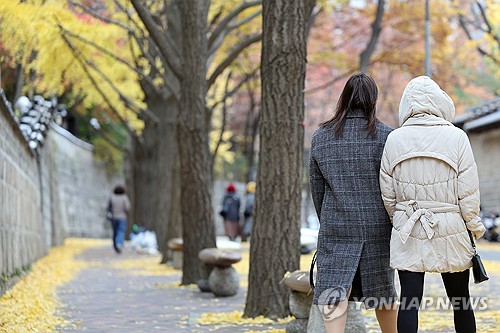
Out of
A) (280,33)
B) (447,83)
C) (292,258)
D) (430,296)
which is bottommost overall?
(430,296)

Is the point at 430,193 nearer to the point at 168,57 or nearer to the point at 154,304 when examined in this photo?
the point at 154,304

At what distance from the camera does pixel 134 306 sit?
9.35 m

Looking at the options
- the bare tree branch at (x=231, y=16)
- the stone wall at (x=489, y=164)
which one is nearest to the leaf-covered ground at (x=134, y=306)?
the bare tree branch at (x=231, y=16)

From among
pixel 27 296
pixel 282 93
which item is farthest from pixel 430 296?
pixel 27 296

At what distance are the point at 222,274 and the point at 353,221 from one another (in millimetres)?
Result: 5553

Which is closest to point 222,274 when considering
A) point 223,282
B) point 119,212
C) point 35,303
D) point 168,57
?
point 223,282

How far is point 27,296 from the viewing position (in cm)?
941

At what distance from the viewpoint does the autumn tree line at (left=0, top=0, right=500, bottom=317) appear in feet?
25.4

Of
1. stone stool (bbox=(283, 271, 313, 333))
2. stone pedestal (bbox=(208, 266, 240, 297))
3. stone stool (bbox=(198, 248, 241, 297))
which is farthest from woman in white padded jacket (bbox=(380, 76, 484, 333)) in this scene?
stone pedestal (bbox=(208, 266, 240, 297))

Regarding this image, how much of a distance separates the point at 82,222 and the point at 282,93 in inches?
1120

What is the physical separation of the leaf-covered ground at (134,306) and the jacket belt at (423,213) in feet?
8.24

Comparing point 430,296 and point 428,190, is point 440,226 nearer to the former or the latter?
point 428,190

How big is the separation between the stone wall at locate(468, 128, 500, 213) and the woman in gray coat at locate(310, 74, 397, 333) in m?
20.1

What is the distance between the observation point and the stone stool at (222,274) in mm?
10219
